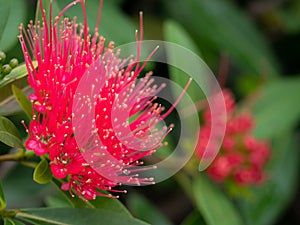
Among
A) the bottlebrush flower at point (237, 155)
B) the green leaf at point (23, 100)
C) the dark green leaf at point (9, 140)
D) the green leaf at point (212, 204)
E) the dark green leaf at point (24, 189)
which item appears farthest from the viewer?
the dark green leaf at point (24, 189)

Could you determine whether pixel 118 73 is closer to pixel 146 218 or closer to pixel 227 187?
pixel 227 187

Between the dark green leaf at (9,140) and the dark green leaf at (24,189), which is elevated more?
the dark green leaf at (9,140)

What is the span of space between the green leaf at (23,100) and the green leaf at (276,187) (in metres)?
1.23

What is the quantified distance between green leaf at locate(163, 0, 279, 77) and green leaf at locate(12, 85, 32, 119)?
5.20 feet

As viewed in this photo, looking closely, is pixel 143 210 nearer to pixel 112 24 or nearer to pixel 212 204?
pixel 212 204

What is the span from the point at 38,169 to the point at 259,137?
53.3 inches

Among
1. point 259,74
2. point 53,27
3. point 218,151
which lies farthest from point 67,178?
point 259,74

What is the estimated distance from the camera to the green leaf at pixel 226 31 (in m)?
3.01

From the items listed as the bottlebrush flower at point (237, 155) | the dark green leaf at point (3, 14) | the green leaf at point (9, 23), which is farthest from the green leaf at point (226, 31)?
the dark green leaf at point (3, 14)

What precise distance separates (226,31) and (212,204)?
3.74 ft

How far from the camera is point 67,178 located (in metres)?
1.52

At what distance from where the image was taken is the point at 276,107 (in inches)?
110

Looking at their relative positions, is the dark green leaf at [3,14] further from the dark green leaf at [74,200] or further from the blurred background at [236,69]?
the blurred background at [236,69]

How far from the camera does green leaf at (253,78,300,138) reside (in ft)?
8.85
